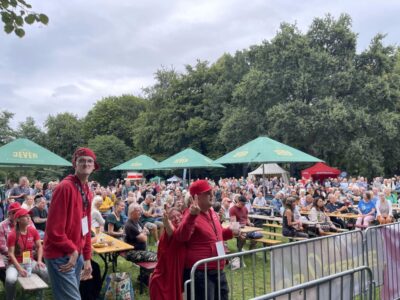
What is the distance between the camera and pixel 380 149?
114ft

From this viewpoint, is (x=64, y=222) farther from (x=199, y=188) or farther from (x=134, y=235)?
(x=134, y=235)

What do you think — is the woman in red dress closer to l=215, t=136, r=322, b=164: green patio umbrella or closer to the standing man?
the standing man

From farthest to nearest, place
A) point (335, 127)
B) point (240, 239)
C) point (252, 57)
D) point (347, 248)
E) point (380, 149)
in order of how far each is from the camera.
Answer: point (252, 57)
point (380, 149)
point (335, 127)
point (240, 239)
point (347, 248)

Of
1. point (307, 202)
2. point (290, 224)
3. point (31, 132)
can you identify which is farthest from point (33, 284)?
point (31, 132)

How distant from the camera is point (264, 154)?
12.1 meters

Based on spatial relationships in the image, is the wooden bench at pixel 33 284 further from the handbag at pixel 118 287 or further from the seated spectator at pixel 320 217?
the seated spectator at pixel 320 217

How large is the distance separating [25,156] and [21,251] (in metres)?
4.99

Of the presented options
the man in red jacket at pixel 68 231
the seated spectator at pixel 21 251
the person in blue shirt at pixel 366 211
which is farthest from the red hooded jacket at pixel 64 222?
the person in blue shirt at pixel 366 211

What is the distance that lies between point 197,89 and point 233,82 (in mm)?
5185

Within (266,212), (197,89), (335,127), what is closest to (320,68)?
(335,127)

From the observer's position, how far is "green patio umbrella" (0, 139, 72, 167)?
10164 mm

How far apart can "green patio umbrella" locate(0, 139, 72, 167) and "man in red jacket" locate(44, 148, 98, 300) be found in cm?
658

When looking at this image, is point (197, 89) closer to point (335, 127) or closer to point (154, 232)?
point (335, 127)

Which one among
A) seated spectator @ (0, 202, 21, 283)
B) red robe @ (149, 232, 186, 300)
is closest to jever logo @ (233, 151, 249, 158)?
seated spectator @ (0, 202, 21, 283)
